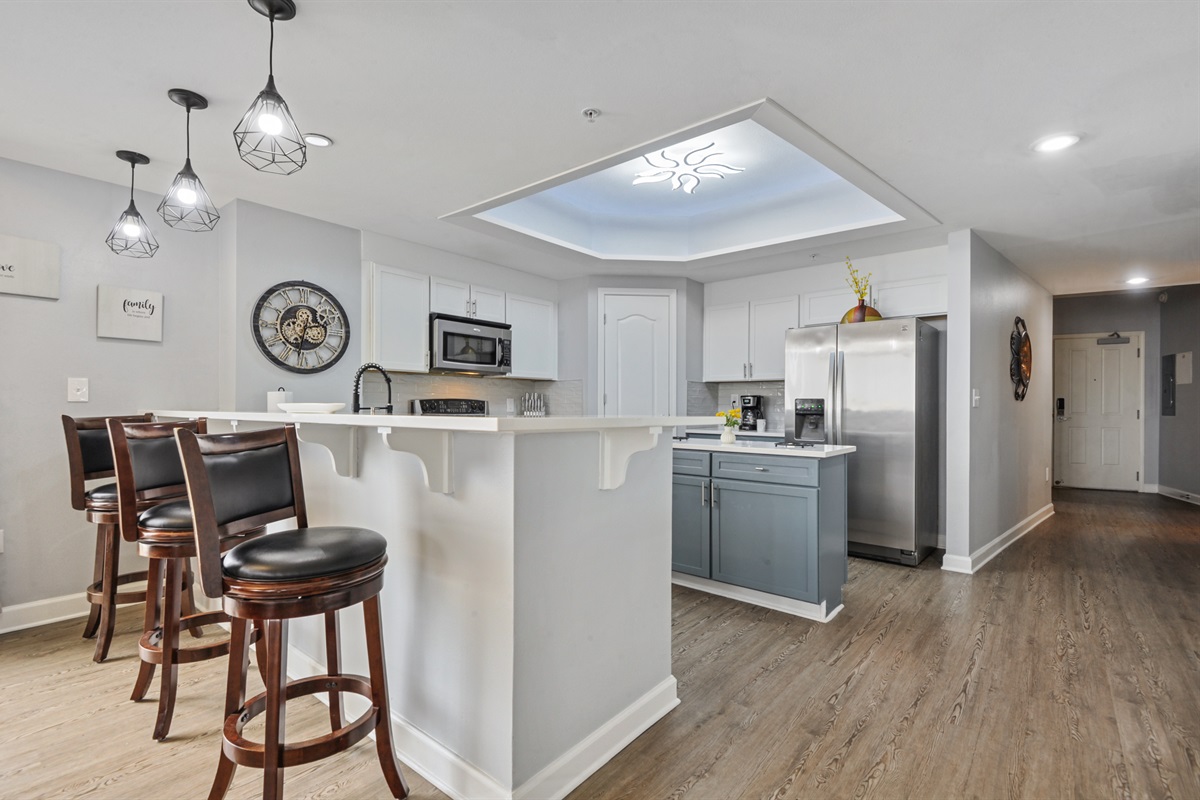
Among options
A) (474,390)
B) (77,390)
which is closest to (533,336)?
(474,390)

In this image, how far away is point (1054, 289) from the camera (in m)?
5.77

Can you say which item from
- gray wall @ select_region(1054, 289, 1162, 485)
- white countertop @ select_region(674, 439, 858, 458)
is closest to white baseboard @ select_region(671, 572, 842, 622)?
white countertop @ select_region(674, 439, 858, 458)

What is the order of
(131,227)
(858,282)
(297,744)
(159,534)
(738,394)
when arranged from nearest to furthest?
(297,744)
(159,534)
(131,227)
(858,282)
(738,394)

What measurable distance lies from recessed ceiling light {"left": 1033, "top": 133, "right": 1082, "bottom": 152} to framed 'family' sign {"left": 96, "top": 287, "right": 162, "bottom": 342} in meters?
4.45

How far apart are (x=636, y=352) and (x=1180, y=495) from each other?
667cm

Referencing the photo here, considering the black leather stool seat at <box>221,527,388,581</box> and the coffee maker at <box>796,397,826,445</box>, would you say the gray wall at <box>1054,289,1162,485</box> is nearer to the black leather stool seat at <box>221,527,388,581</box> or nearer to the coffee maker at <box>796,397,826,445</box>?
the coffee maker at <box>796,397,826,445</box>

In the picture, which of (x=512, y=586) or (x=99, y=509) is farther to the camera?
(x=99, y=509)

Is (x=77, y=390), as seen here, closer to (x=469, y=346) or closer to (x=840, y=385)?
(x=469, y=346)

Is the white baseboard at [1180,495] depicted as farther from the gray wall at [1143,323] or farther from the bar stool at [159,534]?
the bar stool at [159,534]

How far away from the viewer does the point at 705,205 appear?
436cm

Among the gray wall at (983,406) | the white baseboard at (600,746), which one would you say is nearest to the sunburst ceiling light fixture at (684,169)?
the gray wall at (983,406)

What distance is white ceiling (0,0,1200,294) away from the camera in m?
1.75

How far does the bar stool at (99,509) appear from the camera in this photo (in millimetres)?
2455

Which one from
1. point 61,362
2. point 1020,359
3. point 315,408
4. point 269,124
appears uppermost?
point 269,124
